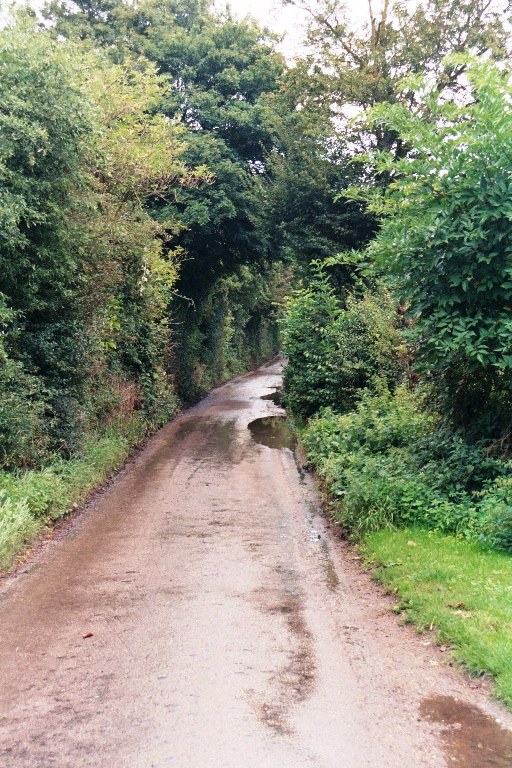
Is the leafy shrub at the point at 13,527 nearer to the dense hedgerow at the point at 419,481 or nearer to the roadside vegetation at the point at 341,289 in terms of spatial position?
the roadside vegetation at the point at 341,289

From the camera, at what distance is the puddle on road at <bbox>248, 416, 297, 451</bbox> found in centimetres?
1729

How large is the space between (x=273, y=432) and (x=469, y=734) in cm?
1555

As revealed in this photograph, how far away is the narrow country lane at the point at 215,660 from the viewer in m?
3.82

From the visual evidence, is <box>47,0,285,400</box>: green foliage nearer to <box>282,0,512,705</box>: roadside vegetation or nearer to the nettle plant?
<box>282,0,512,705</box>: roadside vegetation

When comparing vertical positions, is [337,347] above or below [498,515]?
above

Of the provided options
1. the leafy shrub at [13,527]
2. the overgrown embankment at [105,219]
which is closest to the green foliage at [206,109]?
the overgrown embankment at [105,219]

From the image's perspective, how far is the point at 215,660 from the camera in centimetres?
496

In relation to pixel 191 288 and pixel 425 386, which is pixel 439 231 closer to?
pixel 425 386

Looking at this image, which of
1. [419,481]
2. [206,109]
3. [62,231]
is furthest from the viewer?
[206,109]

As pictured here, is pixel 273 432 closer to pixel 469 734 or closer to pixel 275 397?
pixel 275 397

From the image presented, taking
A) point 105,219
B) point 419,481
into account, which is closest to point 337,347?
point 105,219

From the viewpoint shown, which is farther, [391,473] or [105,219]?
[105,219]

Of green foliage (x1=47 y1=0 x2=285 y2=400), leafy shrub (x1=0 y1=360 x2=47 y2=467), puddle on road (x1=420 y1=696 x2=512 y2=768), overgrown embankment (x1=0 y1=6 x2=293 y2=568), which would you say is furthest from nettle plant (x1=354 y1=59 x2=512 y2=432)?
green foliage (x1=47 y1=0 x2=285 y2=400)

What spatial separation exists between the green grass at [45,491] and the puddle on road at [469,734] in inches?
195
